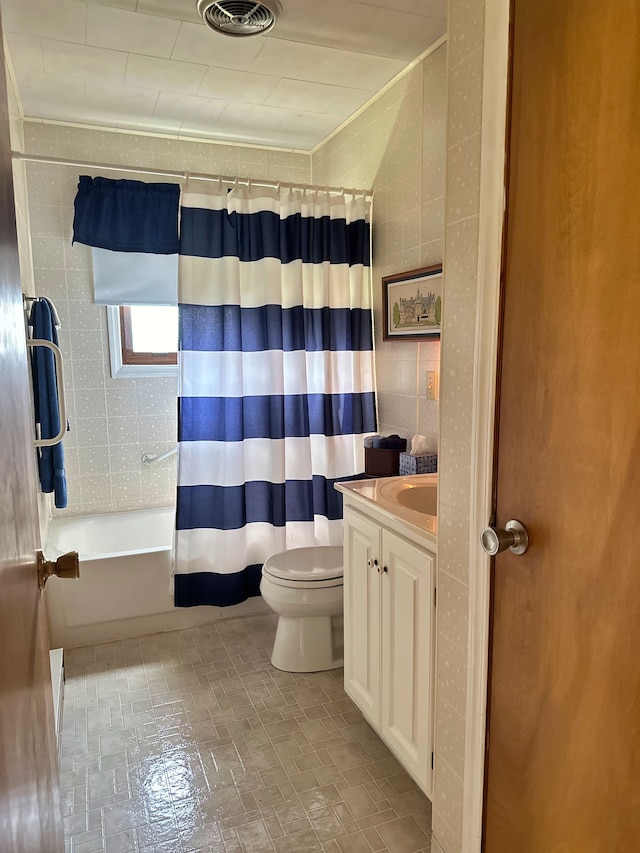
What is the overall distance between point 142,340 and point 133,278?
0.36m

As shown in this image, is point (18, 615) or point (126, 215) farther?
point (126, 215)

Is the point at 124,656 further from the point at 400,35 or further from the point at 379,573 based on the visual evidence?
the point at 400,35

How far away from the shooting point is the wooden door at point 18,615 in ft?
2.45

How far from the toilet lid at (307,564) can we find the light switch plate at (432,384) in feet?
2.72

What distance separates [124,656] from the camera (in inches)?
106

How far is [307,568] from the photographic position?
103 inches

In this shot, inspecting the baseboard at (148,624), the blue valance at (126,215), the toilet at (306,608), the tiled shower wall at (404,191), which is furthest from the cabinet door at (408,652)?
the blue valance at (126,215)

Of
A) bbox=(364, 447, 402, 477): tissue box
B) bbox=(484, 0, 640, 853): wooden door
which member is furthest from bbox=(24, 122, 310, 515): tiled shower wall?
bbox=(484, 0, 640, 853): wooden door

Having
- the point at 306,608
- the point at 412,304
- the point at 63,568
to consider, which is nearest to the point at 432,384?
the point at 412,304

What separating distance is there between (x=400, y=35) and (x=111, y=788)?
112 inches

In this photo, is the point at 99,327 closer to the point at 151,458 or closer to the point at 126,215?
the point at 126,215

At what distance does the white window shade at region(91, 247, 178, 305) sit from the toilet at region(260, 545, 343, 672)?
168 cm

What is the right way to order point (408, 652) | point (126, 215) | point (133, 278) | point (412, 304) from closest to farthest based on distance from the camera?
point (408, 652) → point (412, 304) → point (126, 215) → point (133, 278)

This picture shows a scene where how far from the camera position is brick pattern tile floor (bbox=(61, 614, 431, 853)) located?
171 cm
